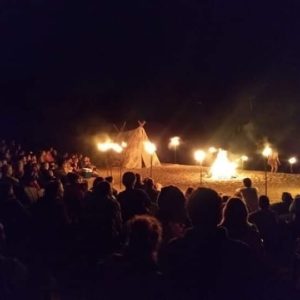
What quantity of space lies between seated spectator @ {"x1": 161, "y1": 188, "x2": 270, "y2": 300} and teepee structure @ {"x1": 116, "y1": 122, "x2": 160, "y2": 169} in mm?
21109

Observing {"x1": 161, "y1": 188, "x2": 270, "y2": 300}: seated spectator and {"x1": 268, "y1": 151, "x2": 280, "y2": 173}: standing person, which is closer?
{"x1": 161, "y1": 188, "x2": 270, "y2": 300}: seated spectator

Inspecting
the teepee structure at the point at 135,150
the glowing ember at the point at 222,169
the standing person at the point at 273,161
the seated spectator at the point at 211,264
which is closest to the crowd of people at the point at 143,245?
the seated spectator at the point at 211,264

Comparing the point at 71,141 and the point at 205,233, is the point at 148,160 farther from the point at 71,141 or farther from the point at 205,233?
the point at 205,233

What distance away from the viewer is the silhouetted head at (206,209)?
11.3 ft

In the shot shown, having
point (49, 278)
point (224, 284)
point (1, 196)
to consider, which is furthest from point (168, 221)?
point (1, 196)

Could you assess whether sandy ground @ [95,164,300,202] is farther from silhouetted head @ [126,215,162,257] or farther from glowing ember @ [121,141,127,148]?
silhouetted head @ [126,215,162,257]

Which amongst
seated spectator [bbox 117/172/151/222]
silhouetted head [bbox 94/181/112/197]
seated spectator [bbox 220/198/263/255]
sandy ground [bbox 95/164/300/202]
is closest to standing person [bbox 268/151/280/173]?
sandy ground [bbox 95/164/300/202]

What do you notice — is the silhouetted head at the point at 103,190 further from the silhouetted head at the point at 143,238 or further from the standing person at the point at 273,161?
the standing person at the point at 273,161

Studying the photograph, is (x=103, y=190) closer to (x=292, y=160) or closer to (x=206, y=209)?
(x=206, y=209)

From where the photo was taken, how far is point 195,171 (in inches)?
886

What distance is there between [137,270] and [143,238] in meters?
0.22

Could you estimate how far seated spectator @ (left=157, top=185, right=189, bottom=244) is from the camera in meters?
5.08

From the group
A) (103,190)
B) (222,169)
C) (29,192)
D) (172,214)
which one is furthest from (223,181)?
(172,214)

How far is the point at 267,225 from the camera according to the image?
22.3 ft
